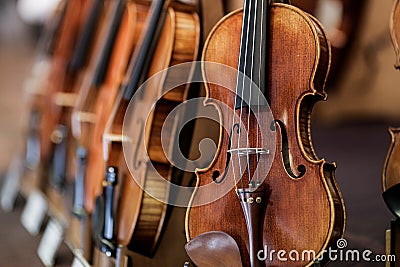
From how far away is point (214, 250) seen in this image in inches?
47.4

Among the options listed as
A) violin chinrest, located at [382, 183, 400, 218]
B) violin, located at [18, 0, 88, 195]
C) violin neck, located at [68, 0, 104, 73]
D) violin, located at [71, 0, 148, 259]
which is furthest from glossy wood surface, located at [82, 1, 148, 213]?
violin chinrest, located at [382, 183, 400, 218]

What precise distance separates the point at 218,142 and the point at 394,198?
39 centimetres

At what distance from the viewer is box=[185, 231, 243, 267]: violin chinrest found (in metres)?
1.17

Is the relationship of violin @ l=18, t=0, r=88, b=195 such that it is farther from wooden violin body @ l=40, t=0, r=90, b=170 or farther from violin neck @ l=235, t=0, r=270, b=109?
violin neck @ l=235, t=0, r=270, b=109

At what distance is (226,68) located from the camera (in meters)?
A: 1.32

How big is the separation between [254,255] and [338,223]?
0.53ft

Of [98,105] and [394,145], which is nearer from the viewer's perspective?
[394,145]

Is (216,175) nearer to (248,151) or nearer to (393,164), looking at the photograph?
(248,151)

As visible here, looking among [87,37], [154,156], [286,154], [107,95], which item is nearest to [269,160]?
[286,154]

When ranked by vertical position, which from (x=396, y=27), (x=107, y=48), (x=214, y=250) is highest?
(x=396, y=27)

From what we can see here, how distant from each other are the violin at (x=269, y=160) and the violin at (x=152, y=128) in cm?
33

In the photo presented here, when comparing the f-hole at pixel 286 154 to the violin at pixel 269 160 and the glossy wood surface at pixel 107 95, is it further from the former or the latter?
the glossy wood surface at pixel 107 95

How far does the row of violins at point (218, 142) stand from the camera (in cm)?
114

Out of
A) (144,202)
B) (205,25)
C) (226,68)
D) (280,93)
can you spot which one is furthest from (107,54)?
(280,93)
